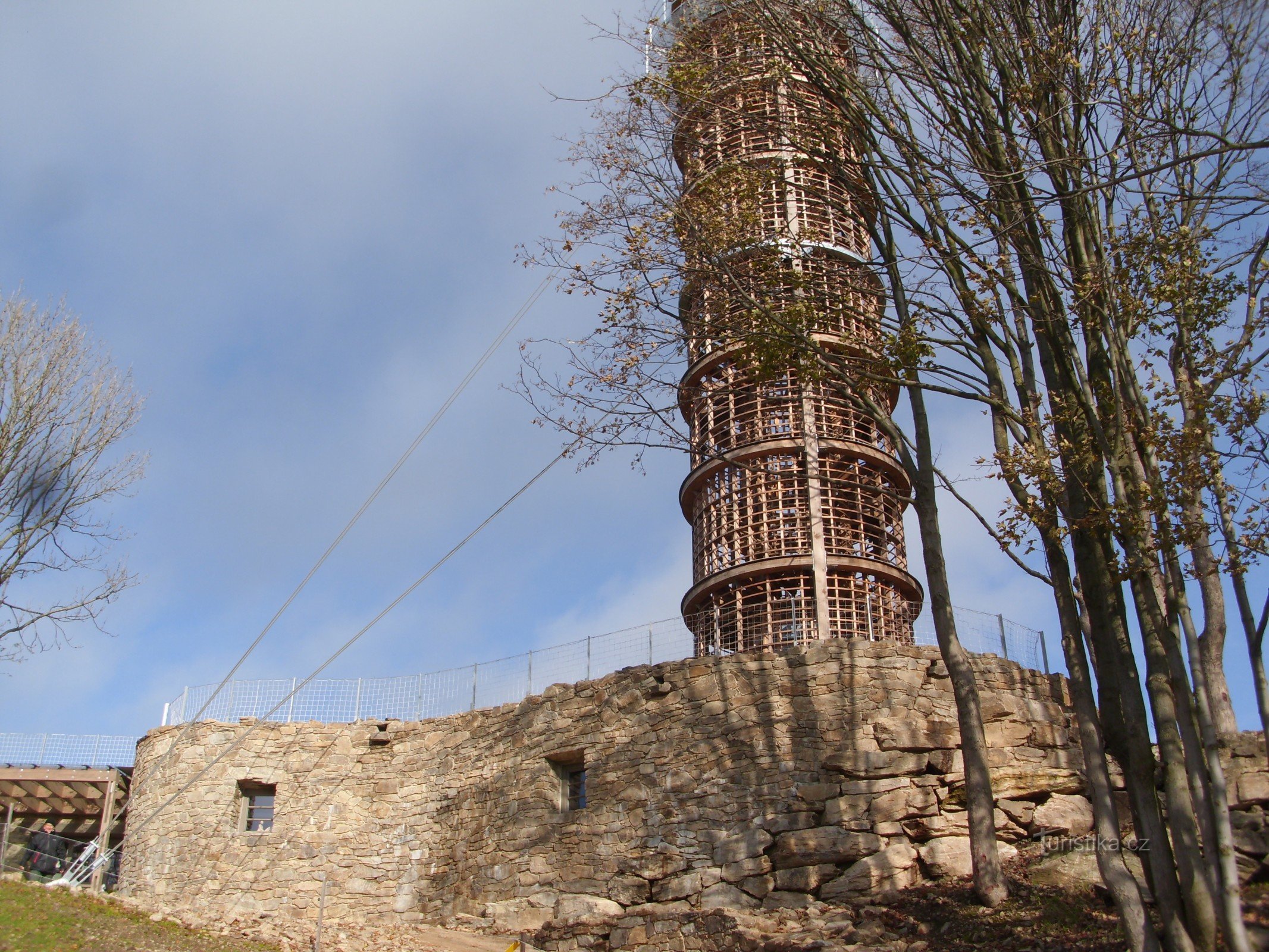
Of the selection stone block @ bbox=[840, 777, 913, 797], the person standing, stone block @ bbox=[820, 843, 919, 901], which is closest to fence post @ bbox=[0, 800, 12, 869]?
the person standing

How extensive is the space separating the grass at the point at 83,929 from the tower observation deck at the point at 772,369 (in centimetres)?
802

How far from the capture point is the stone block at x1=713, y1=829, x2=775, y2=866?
13.7 metres

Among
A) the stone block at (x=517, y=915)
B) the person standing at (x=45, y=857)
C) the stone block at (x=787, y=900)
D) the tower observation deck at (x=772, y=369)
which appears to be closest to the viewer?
the tower observation deck at (x=772, y=369)

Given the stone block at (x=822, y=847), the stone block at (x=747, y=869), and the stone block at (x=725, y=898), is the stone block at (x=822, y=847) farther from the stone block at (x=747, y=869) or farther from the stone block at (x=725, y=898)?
the stone block at (x=725, y=898)

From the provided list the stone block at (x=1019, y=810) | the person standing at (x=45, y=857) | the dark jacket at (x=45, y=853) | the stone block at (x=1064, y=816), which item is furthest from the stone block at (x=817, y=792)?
the dark jacket at (x=45, y=853)

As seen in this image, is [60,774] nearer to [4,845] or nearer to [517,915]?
[4,845]

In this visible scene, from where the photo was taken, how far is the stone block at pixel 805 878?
43.2ft

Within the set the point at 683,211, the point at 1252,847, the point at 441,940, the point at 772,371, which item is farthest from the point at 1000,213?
the point at 441,940

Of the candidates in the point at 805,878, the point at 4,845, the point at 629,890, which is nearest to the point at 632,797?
the point at 629,890

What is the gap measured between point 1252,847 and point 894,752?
4277 mm

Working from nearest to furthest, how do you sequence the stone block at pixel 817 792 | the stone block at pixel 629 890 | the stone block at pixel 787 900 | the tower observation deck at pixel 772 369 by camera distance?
1. the tower observation deck at pixel 772 369
2. the stone block at pixel 787 900
3. the stone block at pixel 817 792
4. the stone block at pixel 629 890

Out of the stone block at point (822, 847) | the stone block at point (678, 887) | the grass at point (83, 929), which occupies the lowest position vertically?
the grass at point (83, 929)

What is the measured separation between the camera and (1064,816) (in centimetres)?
1339

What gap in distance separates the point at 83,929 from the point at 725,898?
727 centimetres
